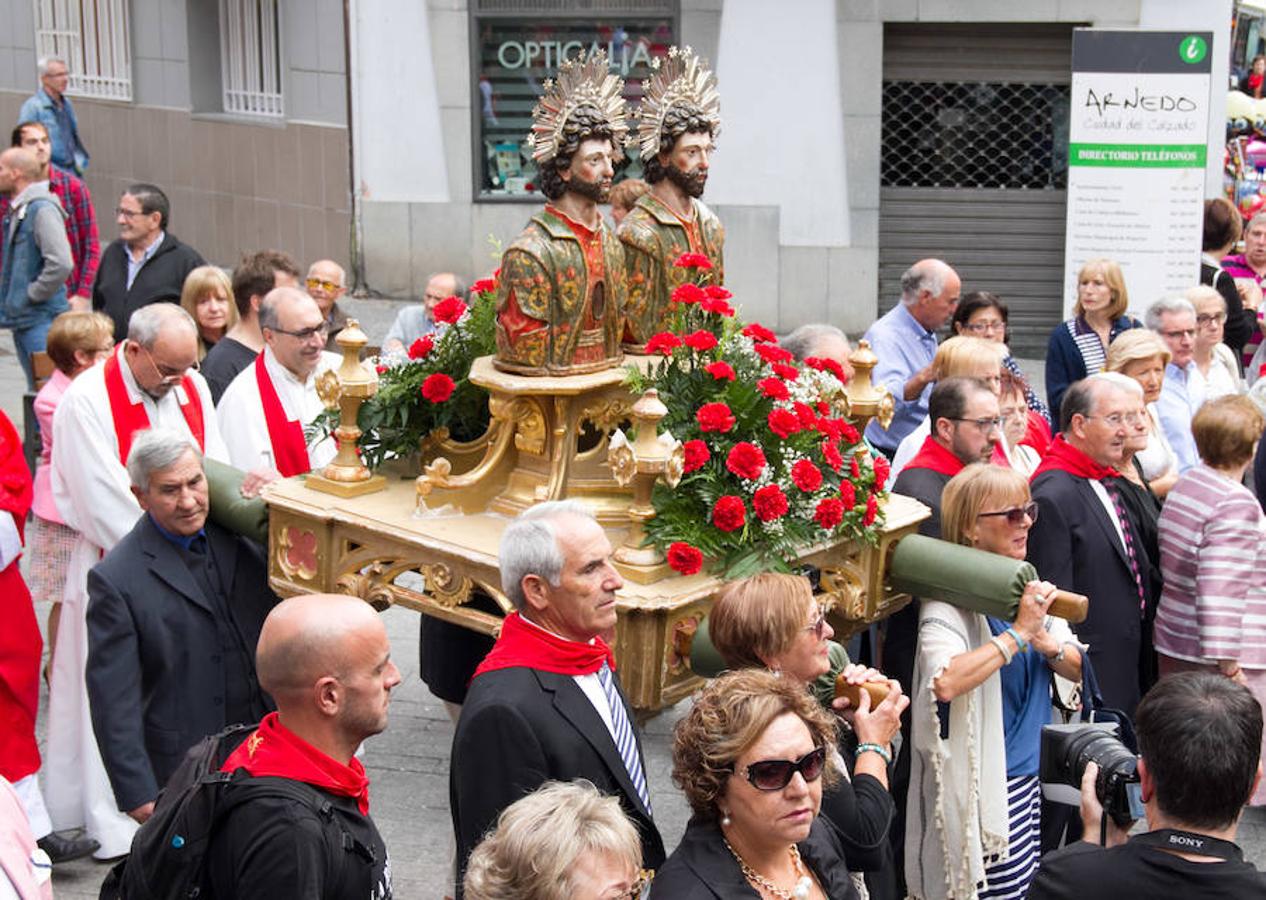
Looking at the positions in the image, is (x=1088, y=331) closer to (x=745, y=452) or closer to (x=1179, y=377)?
(x=1179, y=377)

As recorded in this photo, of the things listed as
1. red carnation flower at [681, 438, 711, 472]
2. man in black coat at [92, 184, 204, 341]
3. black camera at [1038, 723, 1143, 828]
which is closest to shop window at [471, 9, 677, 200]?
man in black coat at [92, 184, 204, 341]

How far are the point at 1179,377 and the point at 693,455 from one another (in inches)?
144

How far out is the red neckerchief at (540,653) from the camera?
400 cm

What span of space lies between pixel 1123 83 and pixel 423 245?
616 centimetres

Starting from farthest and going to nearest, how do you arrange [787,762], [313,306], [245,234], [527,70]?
1. [245,234]
2. [527,70]
3. [313,306]
4. [787,762]

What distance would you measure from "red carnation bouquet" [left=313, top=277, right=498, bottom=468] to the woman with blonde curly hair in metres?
2.46

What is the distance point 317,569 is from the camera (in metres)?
5.14

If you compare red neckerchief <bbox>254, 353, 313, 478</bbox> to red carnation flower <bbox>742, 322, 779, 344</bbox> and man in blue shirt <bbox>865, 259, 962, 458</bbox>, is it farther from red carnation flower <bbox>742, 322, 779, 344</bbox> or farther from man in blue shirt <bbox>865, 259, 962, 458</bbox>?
man in blue shirt <bbox>865, 259, 962, 458</bbox>

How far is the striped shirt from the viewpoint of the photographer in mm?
5816

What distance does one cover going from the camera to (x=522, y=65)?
46.3 ft

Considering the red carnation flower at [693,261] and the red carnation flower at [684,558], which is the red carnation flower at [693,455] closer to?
the red carnation flower at [684,558]

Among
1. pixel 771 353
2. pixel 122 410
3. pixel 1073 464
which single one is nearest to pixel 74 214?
pixel 122 410

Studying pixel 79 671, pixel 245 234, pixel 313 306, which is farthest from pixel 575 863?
pixel 245 234

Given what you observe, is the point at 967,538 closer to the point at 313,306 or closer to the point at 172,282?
the point at 313,306
